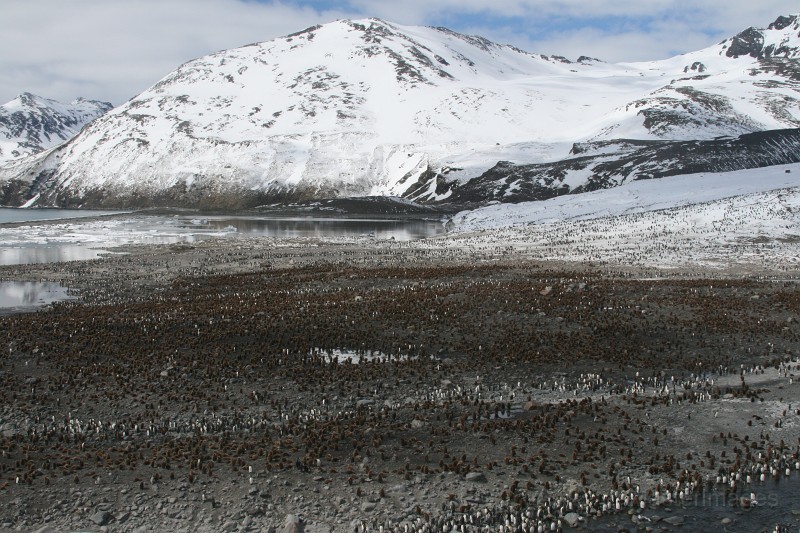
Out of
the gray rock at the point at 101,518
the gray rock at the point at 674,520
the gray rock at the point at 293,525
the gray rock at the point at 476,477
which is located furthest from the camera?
the gray rock at the point at 476,477

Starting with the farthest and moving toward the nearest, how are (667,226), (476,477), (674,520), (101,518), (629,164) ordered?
(629,164) < (667,226) < (476,477) < (101,518) < (674,520)

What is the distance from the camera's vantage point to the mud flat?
39.4 ft

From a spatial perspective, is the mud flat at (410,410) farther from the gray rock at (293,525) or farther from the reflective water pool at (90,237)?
the reflective water pool at (90,237)

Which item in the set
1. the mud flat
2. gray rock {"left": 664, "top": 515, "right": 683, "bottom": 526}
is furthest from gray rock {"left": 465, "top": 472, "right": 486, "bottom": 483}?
gray rock {"left": 664, "top": 515, "right": 683, "bottom": 526}

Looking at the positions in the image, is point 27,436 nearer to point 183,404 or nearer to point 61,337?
point 183,404

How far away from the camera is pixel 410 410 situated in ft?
54.4

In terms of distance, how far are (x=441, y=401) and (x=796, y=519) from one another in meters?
8.50

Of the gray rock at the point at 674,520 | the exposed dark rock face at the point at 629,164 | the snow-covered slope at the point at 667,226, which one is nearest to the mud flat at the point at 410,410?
the gray rock at the point at 674,520

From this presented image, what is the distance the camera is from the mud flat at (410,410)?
1200 cm

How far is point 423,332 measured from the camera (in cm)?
2422

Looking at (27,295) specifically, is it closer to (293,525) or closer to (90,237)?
(293,525)

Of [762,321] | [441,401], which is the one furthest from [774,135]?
[441,401]

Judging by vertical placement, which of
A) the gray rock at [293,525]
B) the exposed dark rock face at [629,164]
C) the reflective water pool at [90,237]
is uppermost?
the exposed dark rock face at [629,164]

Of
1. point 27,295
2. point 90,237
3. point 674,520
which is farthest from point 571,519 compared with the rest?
point 90,237
